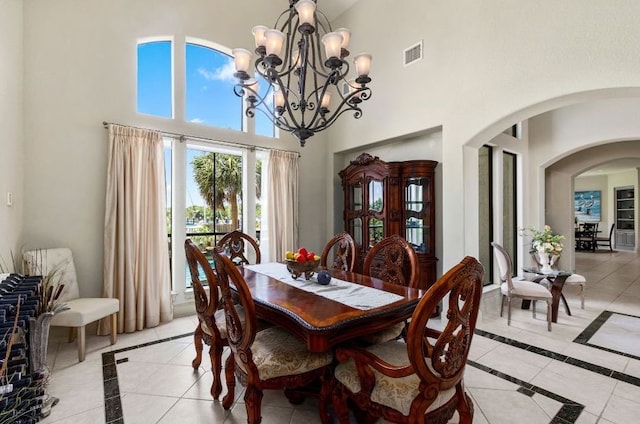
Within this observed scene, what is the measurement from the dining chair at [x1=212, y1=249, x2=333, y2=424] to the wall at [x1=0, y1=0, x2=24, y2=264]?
7.74 feet

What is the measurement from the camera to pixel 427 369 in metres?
1.38

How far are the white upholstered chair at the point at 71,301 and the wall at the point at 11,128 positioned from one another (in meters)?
0.20

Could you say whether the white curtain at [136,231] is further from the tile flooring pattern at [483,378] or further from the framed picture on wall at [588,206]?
the framed picture on wall at [588,206]

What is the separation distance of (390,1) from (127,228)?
4.60 metres

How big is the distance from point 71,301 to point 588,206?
53.2ft

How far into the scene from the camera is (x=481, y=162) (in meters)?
4.82

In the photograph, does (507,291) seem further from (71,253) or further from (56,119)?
(56,119)

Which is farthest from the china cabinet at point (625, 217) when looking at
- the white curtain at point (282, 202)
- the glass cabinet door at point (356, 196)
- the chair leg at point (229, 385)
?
the chair leg at point (229, 385)

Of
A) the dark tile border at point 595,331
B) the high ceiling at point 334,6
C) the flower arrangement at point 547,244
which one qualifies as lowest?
the dark tile border at point 595,331

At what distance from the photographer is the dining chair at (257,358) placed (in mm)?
1691

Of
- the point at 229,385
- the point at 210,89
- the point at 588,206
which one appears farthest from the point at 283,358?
the point at 588,206

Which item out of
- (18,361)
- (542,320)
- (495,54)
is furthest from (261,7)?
(542,320)

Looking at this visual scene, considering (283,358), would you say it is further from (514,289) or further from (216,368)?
(514,289)

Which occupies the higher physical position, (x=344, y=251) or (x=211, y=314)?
(x=344, y=251)
